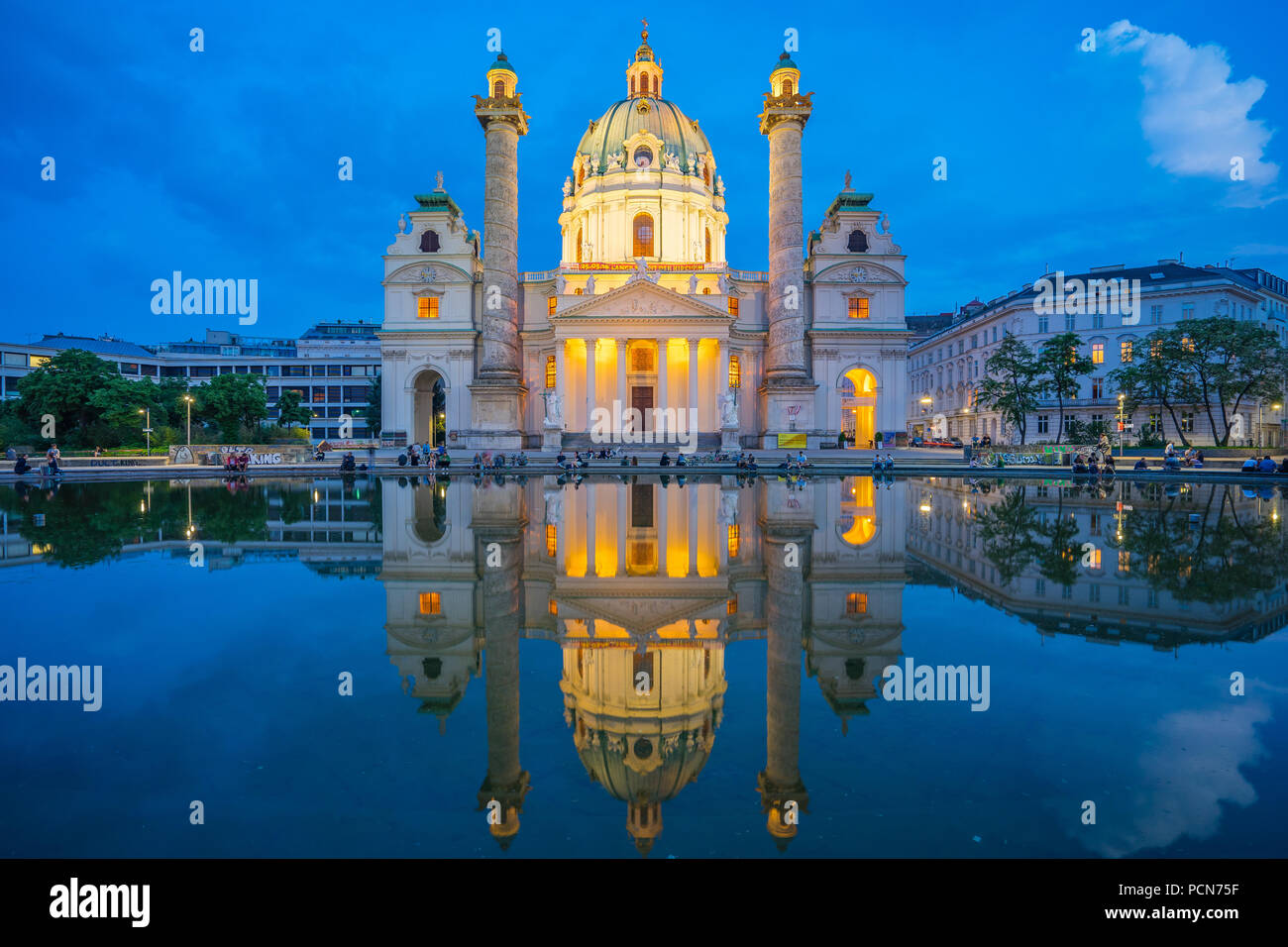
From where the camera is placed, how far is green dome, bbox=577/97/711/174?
63344 mm

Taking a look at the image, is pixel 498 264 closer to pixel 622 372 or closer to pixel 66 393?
pixel 622 372

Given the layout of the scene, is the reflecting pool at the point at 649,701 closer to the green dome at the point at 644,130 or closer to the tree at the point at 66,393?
the tree at the point at 66,393

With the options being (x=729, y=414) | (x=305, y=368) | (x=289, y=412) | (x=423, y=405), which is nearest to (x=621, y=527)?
(x=729, y=414)

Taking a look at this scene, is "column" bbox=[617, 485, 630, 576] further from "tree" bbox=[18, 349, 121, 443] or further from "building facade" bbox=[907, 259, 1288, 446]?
"building facade" bbox=[907, 259, 1288, 446]

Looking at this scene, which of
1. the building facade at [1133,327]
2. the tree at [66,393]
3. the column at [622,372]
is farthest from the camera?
the building facade at [1133,327]

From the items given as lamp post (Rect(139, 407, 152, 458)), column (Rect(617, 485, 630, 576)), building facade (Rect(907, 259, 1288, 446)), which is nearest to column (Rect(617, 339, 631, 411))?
column (Rect(617, 485, 630, 576))

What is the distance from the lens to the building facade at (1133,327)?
6141 cm

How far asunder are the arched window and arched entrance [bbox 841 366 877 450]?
69.3ft

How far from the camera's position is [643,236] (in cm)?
6256

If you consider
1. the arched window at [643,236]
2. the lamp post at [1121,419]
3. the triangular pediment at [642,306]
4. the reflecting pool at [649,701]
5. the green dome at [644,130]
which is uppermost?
the green dome at [644,130]

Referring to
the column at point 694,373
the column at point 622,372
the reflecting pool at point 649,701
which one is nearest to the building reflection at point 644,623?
the reflecting pool at point 649,701

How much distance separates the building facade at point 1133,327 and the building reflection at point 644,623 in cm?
Result: 5809

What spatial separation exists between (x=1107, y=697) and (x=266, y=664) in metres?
7.83

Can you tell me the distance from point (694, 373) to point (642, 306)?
622cm
